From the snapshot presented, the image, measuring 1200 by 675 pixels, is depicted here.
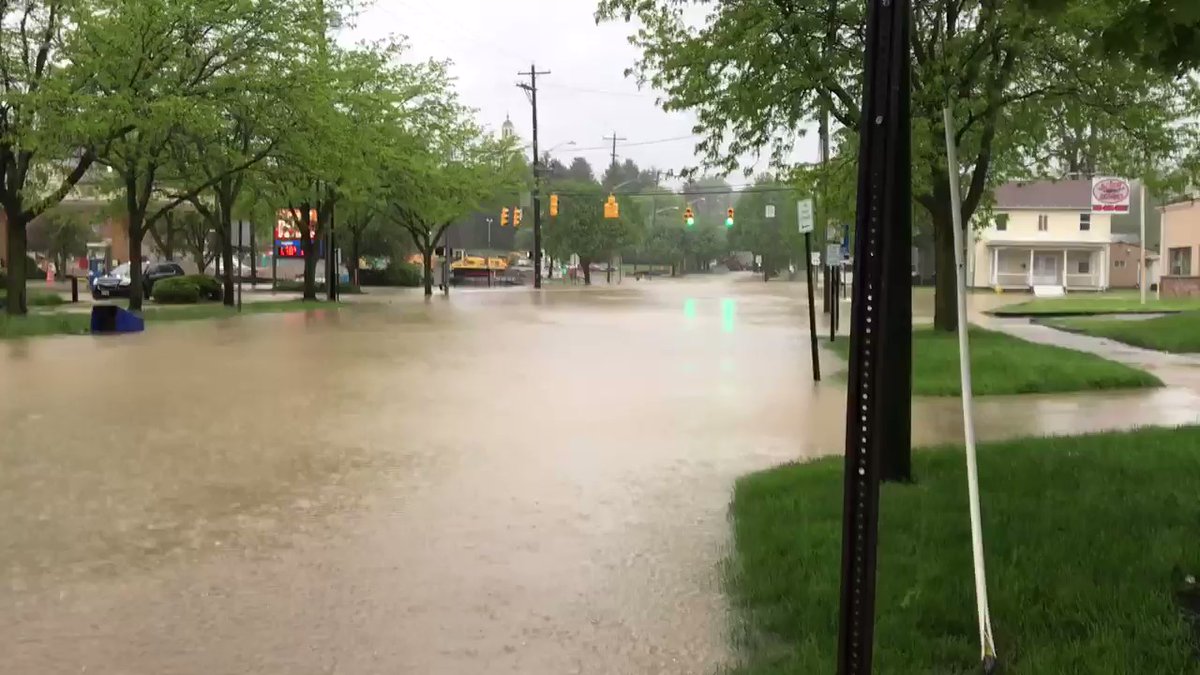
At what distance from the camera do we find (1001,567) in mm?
4875

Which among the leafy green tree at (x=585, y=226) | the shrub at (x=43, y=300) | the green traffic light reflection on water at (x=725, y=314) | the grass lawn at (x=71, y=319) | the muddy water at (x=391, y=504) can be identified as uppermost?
the leafy green tree at (x=585, y=226)

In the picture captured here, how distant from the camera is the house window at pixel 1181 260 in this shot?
41531 millimetres

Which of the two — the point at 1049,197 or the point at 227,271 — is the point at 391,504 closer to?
the point at 227,271

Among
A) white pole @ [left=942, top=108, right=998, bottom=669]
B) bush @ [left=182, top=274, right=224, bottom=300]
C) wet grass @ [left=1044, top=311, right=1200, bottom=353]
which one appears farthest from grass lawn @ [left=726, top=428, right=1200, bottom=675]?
bush @ [left=182, top=274, right=224, bottom=300]

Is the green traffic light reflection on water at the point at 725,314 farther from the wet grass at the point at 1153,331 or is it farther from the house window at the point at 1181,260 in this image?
the house window at the point at 1181,260

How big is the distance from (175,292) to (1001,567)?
35.5 m

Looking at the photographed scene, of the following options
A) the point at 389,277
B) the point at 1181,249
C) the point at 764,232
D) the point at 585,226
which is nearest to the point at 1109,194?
the point at 1181,249

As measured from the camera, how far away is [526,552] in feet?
19.5

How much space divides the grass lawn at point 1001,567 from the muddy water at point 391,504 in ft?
1.11

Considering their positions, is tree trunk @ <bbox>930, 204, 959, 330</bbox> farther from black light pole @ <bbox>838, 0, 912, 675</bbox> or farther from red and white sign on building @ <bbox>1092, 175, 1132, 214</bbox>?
black light pole @ <bbox>838, 0, 912, 675</bbox>

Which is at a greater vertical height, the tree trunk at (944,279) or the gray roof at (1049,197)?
the gray roof at (1049,197)

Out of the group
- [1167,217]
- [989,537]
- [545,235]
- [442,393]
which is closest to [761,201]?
[545,235]

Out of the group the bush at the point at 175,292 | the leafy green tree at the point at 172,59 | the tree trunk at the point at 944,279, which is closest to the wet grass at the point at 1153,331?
the tree trunk at the point at 944,279

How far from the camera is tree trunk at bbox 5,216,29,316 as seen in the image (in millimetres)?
24906
